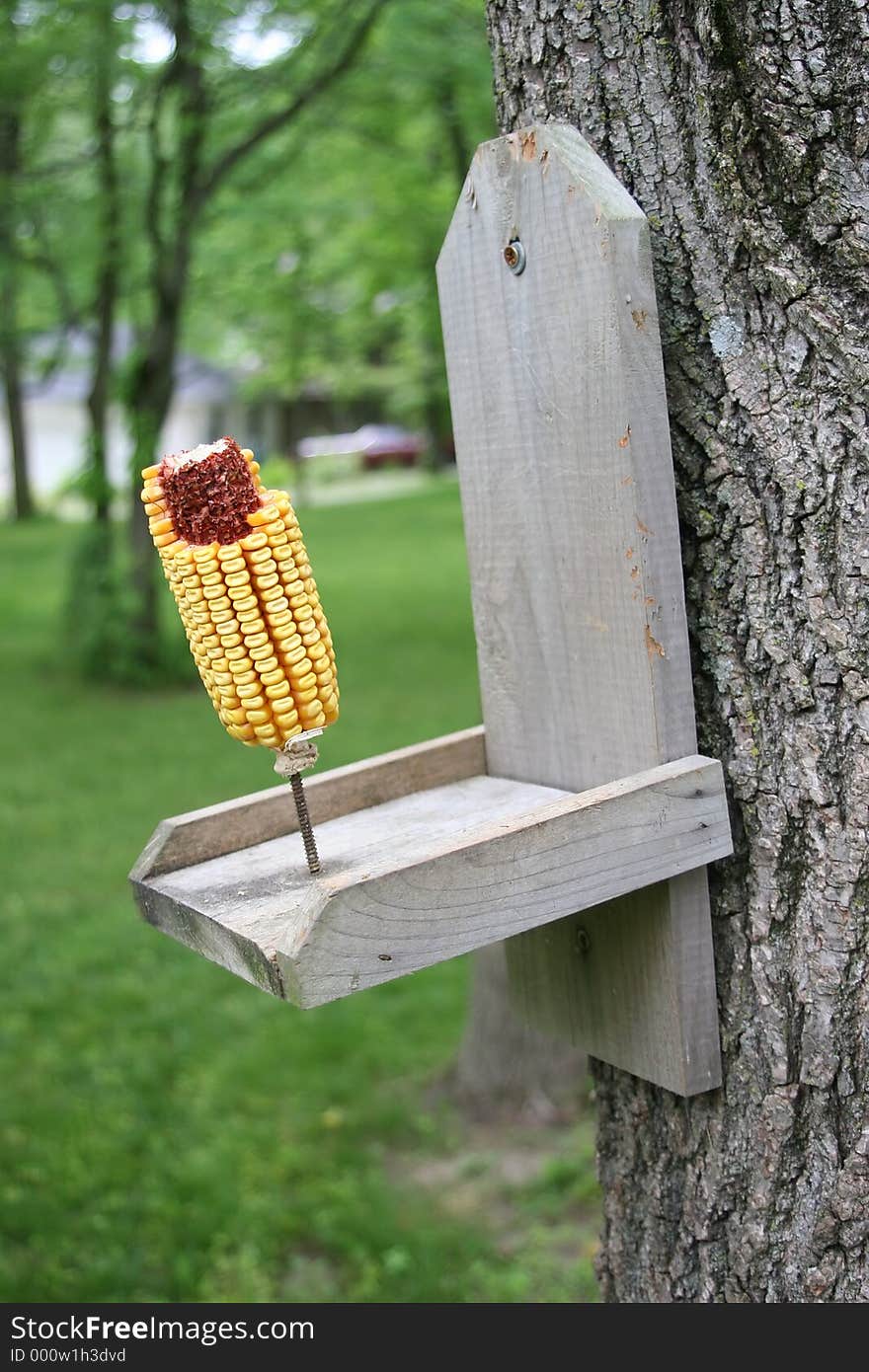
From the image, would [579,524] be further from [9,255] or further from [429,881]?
[9,255]

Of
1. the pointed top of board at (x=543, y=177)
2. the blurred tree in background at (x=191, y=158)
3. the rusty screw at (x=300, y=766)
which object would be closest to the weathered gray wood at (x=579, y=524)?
the pointed top of board at (x=543, y=177)

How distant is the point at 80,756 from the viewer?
7.64m

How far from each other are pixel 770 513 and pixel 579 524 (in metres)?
0.20

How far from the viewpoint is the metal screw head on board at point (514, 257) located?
1.48 m

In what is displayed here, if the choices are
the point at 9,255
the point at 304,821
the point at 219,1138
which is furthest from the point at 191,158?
the point at 304,821

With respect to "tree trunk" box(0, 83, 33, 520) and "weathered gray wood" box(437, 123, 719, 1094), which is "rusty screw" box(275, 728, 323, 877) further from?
"tree trunk" box(0, 83, 33, 520)

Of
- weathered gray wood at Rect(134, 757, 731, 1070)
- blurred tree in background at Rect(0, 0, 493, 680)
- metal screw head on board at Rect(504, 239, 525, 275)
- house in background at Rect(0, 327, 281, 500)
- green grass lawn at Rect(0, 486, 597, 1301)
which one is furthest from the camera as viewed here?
house in background at Rect(0, 327, 281, 500)

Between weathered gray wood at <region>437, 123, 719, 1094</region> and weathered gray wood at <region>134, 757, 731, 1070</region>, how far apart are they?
0.06 m

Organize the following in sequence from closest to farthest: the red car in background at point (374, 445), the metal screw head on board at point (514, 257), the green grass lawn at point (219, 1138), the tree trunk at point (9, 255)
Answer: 1. the metal screw head on board at point (514, 257)
2. the green grass lawn at point (219, 1138)
3. the tree trunk at point (9, 255)
4. the red car in background at point (374, 445)

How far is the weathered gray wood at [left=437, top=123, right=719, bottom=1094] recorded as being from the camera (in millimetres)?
1395

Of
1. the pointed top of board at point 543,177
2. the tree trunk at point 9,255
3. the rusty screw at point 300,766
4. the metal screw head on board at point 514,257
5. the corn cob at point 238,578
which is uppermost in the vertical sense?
the tree trunk at point 9,255

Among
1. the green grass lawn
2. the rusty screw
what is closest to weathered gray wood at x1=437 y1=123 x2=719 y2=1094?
the rusty screw

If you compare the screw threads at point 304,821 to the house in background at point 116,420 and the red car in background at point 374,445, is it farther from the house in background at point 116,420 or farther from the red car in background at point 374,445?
the red car in background at point 374,445
